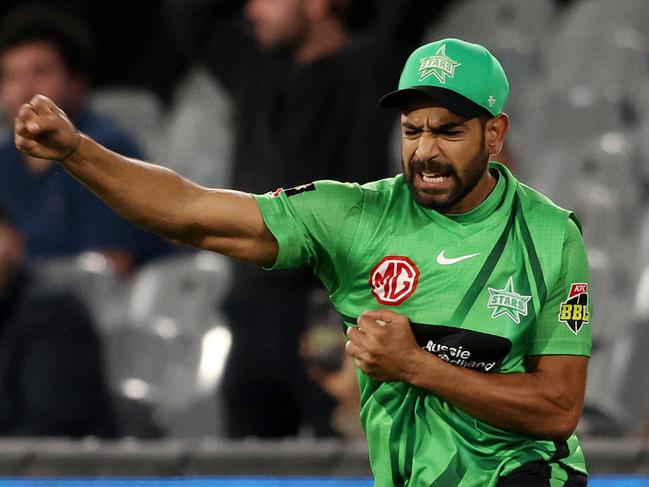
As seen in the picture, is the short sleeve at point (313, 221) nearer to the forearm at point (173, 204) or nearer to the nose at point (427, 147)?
the forearm at point (173, 204)

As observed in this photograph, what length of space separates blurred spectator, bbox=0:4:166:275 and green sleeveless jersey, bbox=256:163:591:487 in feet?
13.0

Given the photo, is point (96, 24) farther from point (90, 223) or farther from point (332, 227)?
point (332, 227)

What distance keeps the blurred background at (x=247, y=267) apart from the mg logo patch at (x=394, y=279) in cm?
213

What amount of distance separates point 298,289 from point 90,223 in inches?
57.4

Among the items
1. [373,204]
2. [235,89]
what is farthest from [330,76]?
[373,204]

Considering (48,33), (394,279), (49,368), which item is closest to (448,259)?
(394,279)

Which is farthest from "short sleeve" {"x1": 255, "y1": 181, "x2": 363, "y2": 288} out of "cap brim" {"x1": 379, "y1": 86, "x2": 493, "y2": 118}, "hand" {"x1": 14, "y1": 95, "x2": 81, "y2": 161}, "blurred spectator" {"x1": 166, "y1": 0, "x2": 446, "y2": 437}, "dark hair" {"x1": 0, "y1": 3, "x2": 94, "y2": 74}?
"dark hair" {"x1": 0, "y1": 3, "x2": 94, "y2": 74}

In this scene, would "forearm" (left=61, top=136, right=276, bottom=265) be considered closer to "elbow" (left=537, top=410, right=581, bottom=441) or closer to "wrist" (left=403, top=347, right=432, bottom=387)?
"wrist" (left=403, top=347, right=432, bottom=387)

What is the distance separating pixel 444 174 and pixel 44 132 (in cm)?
94

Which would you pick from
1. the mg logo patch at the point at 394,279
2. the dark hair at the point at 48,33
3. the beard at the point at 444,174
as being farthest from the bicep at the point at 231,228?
the dark hair at the point at 48,33

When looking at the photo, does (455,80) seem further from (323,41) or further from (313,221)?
(323,41)

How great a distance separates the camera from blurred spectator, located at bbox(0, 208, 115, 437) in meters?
6.36

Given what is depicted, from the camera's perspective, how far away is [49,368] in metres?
6.44

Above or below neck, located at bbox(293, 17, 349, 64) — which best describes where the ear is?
below
